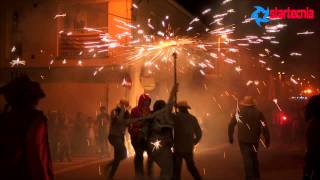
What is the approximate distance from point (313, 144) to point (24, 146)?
3365 mm

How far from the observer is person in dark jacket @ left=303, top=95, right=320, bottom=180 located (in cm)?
→ 589

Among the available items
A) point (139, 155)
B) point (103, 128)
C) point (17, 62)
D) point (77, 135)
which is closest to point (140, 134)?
point (139, 155)

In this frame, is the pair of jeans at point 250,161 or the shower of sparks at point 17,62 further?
the shower of sparks at point 17,62

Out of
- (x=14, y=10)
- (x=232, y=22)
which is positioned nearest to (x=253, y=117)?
(x=14, y=10)

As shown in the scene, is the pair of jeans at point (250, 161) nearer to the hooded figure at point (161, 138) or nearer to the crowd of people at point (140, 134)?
the crowd of people at point (140, 134)

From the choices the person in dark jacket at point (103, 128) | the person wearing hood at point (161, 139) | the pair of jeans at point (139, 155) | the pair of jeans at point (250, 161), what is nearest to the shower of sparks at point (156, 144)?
the person wearing hood at point (161, 139)

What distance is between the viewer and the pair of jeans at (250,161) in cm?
976

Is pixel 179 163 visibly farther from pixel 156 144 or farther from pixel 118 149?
pixel 118 149

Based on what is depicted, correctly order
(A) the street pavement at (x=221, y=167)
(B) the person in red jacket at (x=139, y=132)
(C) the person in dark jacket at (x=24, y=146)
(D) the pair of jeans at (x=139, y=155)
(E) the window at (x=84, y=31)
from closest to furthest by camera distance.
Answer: (C) the person in dark jacket at (x=24, y=146), (B) the person in red jacket at (x=139, y=132), (D) the pair of jeans at (x=139, y=155), (A) the street pavement at (x=221, y=167), (E) the window at (x=84, y=31)

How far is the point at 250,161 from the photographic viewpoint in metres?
9.77

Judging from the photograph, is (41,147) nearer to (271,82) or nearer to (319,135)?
(319,135)

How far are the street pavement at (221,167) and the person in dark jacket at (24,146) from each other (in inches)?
283

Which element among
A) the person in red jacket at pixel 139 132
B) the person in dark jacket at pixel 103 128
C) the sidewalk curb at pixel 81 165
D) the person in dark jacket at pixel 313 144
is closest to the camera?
the person in dark jacket at pixel 313 144

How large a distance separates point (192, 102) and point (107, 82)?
22.1ft
